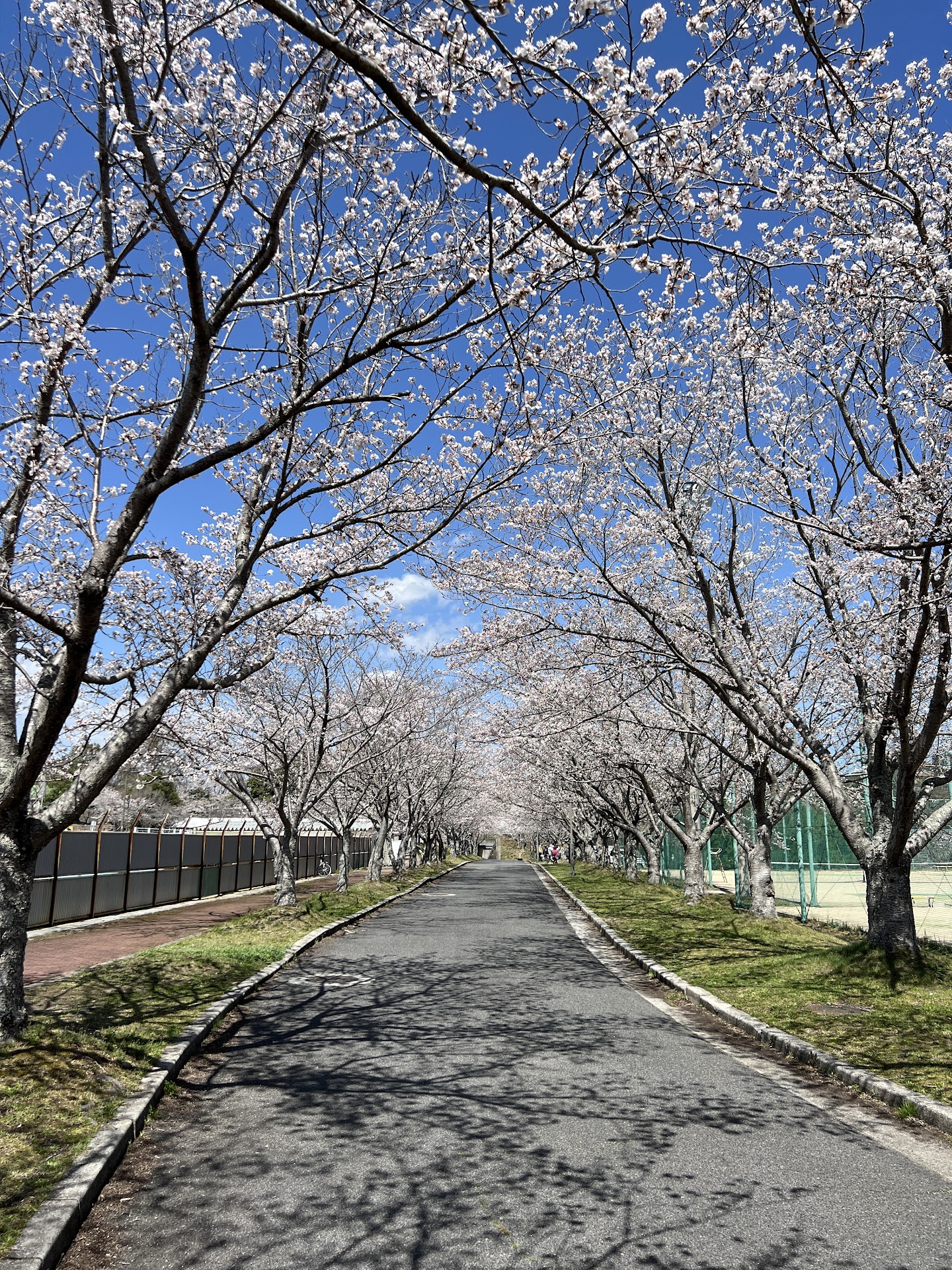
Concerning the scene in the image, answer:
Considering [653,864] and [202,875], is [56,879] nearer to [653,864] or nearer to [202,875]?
[202,875]

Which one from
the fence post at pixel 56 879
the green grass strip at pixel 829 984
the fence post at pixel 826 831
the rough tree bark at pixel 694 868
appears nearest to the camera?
the green grass strip at pixel 829 984

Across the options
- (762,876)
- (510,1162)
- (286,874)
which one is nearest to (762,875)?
(762,876)

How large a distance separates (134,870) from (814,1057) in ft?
63.1

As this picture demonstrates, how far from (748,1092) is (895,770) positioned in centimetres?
724

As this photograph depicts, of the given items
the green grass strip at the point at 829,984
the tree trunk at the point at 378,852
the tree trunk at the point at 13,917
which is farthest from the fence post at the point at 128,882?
the tree trunk at the point at 13,917

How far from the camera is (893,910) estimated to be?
1088 centimetres

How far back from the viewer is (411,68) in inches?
210

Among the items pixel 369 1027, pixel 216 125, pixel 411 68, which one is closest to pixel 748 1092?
pixel 369 1027

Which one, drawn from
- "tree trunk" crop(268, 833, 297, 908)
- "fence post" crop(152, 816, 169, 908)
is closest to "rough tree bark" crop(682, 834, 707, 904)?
"tree trunk" crop(268, 833, 297, 908)

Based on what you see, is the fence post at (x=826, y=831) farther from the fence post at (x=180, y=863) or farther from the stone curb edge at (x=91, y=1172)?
the stone curb edge at (x=91, y=1172)

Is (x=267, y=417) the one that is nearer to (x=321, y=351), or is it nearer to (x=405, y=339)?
(x=321, y=351)

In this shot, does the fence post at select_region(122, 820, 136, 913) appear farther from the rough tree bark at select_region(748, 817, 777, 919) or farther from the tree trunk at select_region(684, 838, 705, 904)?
the rough tree bark at select_region(748, 817, 777, 919)

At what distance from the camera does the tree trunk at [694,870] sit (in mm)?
22453

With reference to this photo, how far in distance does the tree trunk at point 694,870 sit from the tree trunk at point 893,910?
11.4 meters
